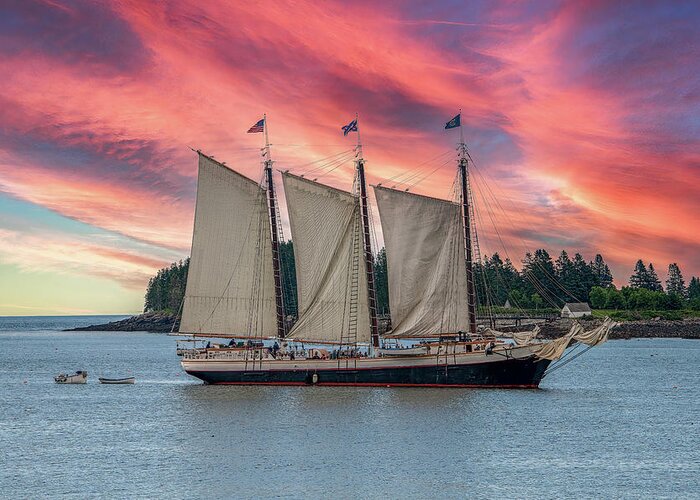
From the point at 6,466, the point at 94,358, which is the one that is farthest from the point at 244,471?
the point at 94,358

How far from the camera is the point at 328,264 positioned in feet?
240

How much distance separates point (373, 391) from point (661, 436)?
79.6 ft

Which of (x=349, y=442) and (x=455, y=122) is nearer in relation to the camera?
(x=349, y=442)

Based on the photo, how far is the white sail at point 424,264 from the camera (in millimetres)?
71562

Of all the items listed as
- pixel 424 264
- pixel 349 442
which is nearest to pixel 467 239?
pixel 424 264

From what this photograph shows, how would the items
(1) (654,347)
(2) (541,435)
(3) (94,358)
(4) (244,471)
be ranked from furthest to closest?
1. (1) (654,347)
2. (3) (94,358)
3. (2) (541,435)
4. (4) (244,471)

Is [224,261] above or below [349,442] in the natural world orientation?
above

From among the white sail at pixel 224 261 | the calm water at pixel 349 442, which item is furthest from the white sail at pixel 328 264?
the calm water at pixel 349 442

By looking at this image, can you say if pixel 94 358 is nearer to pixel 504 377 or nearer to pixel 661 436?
pixel 504 377

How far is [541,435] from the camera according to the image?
49.5m

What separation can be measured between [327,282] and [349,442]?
27.7 meters

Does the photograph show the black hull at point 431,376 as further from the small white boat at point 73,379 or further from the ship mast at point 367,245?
the small white boat at point 73,379

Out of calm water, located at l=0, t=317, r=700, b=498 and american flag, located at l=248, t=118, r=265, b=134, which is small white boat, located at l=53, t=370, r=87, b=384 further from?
american flag, located at l=248, t=118, r=265, b=134

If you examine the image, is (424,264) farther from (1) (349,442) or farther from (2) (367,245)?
(1) (349,442)
